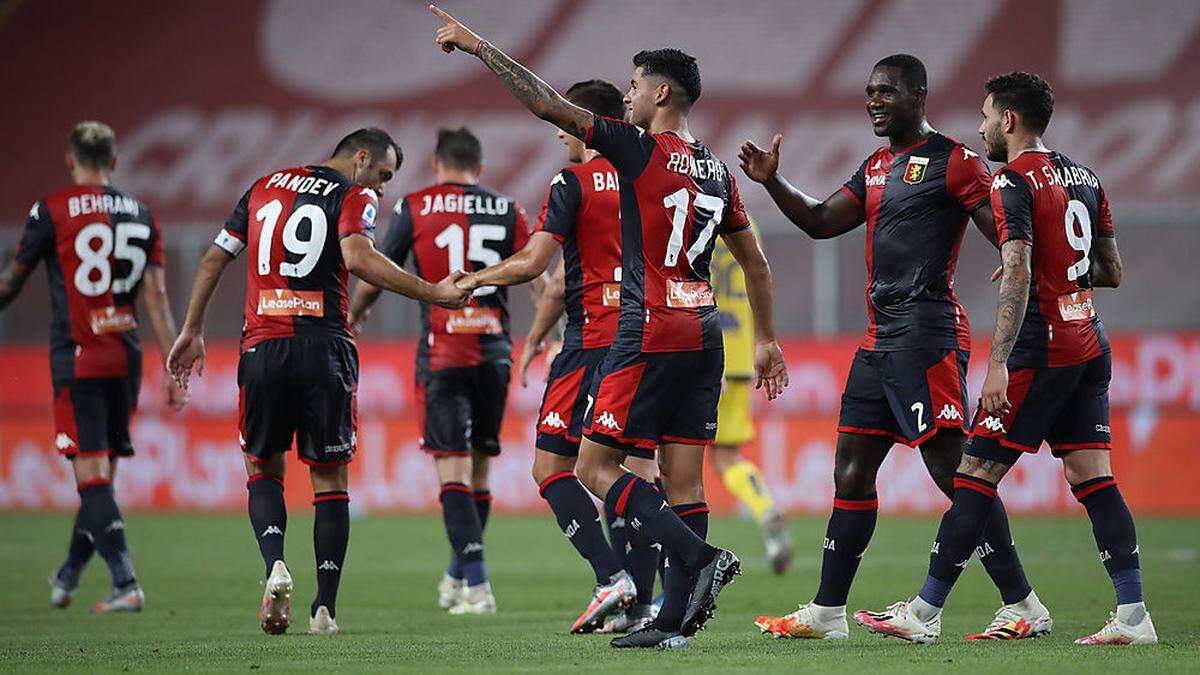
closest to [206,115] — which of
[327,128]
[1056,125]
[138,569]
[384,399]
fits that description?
[327,128]

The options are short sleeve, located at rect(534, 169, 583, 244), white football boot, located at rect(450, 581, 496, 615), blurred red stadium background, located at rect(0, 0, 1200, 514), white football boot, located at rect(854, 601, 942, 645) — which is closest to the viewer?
white football boot, located at rect(854, 601, 942, 645)

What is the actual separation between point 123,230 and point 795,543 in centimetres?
591

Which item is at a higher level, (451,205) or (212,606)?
(451,205)

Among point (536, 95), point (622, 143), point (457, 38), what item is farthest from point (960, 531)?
point (457, 38)

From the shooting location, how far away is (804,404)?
15.5m

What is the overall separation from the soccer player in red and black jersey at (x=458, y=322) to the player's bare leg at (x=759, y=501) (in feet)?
7.02

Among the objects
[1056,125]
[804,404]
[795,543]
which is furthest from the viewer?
[1056,125]

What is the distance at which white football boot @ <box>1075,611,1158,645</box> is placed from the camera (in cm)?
659

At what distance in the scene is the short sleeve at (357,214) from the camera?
7406 mm

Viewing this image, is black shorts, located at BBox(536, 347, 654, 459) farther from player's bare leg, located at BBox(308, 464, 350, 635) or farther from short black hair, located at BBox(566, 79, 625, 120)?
short black hair, located at BBox(566, 79, 625, 120)

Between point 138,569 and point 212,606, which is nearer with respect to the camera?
point 212,606

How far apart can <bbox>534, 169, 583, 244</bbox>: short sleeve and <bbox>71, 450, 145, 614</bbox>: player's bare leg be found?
327 cm

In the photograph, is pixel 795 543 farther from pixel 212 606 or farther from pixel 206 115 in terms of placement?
pixel 206 115

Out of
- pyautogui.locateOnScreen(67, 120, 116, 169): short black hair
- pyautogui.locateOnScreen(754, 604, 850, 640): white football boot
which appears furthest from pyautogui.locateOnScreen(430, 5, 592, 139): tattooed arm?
pyautogui.locateOnScreen(67, 120, 116, 169): short black hair
